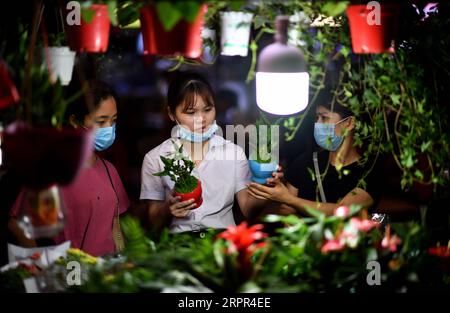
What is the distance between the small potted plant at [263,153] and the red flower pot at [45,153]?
1.91 meters

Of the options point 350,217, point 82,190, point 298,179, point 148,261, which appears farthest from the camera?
point 298,179

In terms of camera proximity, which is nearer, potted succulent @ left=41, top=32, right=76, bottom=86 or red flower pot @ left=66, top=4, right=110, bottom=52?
red flower pot @ left=66, top=4, right=110, bottom=52

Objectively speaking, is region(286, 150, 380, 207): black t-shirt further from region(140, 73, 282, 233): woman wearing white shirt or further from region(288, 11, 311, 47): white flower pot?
region(288, 11, 311, 47): white flower pot

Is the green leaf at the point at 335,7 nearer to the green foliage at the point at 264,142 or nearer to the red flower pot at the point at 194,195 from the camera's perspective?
the green foliage at the point at 264,142

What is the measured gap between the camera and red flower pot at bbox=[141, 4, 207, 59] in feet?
9.93

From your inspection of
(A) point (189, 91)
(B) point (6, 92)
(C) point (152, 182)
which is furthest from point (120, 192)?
(B) point (6, 92)

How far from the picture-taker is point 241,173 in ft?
15.7

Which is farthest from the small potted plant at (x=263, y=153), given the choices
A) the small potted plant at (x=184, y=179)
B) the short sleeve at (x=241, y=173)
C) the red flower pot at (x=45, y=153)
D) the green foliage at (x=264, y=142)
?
the red flower pot at (x=45, y=153)

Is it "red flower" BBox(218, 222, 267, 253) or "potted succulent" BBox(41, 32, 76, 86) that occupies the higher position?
"potted succulent" BBox(41, 32, 76, 86)

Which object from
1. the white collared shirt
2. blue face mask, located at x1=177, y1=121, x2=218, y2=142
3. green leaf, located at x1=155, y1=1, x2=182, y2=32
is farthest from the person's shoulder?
green leaf, located at x1=155, y1=1, x2=182, y2=32

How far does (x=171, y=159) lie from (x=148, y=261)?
4.57ft
